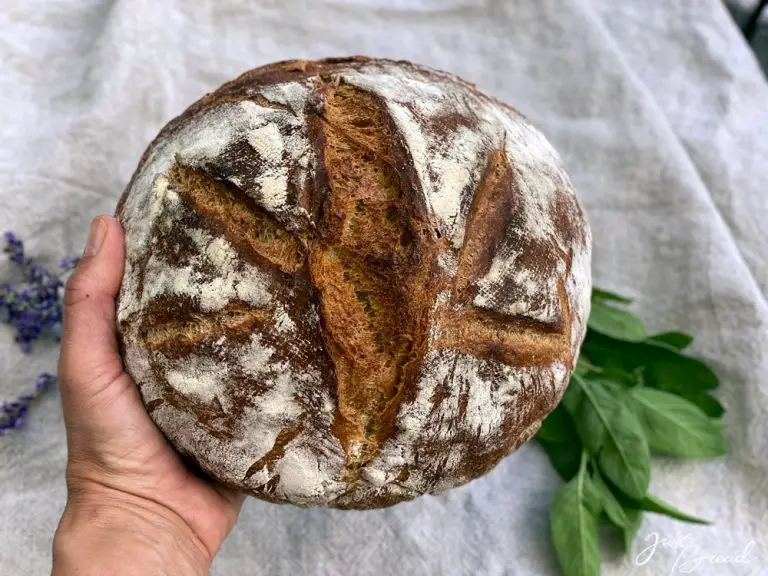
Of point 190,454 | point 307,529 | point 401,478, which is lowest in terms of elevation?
point 307,529

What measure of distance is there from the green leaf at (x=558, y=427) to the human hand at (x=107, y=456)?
1.00 meters

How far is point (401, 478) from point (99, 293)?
72 cm

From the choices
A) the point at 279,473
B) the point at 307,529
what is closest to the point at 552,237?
the point at 279,473

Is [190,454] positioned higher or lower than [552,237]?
lower

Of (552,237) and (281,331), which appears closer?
(281,331)

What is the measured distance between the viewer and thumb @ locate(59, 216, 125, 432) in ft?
4.18

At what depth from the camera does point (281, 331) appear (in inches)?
44.2

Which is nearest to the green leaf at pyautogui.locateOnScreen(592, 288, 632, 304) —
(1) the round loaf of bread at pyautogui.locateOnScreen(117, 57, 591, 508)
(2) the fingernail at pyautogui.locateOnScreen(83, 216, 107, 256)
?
(1) the round loaf of bread at pyautogui.locateOnScreen(117, 57, 591, 508)

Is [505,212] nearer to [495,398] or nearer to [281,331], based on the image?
[495,398]

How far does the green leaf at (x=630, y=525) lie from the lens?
169 centimetres

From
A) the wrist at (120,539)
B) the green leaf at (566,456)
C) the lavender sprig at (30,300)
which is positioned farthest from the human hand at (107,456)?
the green leaf at (566,456)

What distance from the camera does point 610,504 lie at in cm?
170

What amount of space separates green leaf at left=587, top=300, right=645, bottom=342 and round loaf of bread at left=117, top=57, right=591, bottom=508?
2.13 feet

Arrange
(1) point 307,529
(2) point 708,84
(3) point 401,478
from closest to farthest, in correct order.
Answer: (3) point 401,478
(1) point 307,529
(2) point 708,84
